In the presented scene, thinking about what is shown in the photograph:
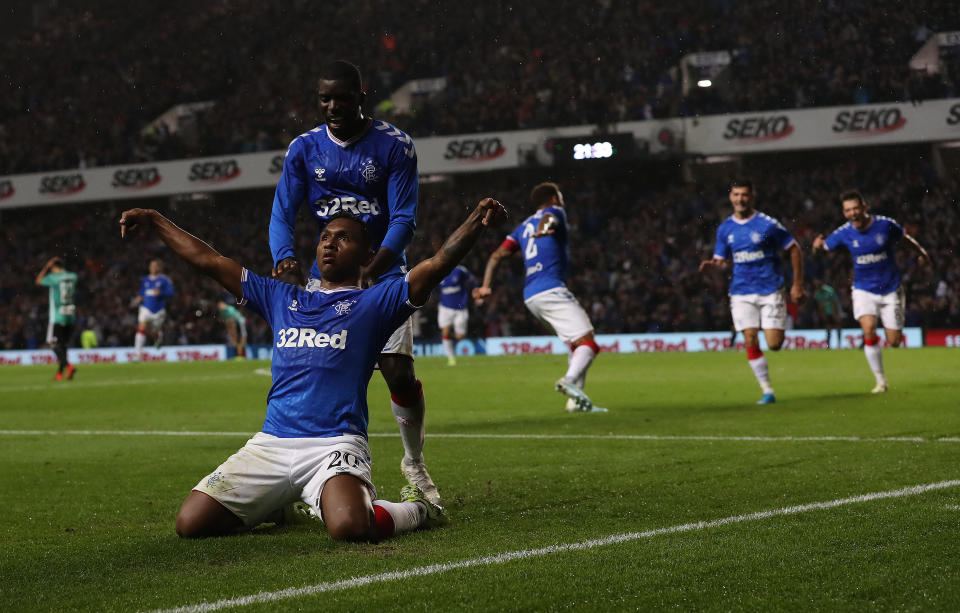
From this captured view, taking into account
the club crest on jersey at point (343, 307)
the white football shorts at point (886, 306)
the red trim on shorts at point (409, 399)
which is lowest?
the red trim on shorts at point (409, 399)

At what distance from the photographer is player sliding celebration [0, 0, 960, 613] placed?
4.26 meters

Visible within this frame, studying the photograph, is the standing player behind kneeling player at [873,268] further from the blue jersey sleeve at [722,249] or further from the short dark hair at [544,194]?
the short dark hair at [544,194]

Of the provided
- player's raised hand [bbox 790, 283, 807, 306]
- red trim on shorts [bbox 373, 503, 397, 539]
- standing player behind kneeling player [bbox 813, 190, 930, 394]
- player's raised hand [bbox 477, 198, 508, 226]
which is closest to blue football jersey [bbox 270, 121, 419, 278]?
player's raised hand [bbox 477, 198, 508, 226]

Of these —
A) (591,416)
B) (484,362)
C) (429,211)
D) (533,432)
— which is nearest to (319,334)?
(533,432)

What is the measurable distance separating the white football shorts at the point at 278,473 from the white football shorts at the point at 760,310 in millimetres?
8286

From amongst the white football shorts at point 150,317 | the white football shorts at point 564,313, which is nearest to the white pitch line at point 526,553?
the white football shorts at point 564,313

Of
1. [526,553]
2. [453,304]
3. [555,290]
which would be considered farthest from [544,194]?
[453,304]

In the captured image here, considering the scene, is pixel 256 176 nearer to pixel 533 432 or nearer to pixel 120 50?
pixel 120 50

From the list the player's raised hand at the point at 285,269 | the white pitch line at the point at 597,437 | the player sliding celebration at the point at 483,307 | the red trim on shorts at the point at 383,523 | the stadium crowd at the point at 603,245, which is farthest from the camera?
the stadium crowd at the point at 603,245

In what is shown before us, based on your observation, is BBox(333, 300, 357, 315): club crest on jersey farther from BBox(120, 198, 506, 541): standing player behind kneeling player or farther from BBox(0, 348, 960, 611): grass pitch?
BBox(0, 348, 960, 611): grass pitch

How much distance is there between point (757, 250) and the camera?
12.5 meters

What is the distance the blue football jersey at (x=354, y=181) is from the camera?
19.1ft

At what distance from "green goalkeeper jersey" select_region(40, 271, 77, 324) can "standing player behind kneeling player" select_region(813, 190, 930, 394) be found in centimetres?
1331

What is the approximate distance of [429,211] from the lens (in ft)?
127
